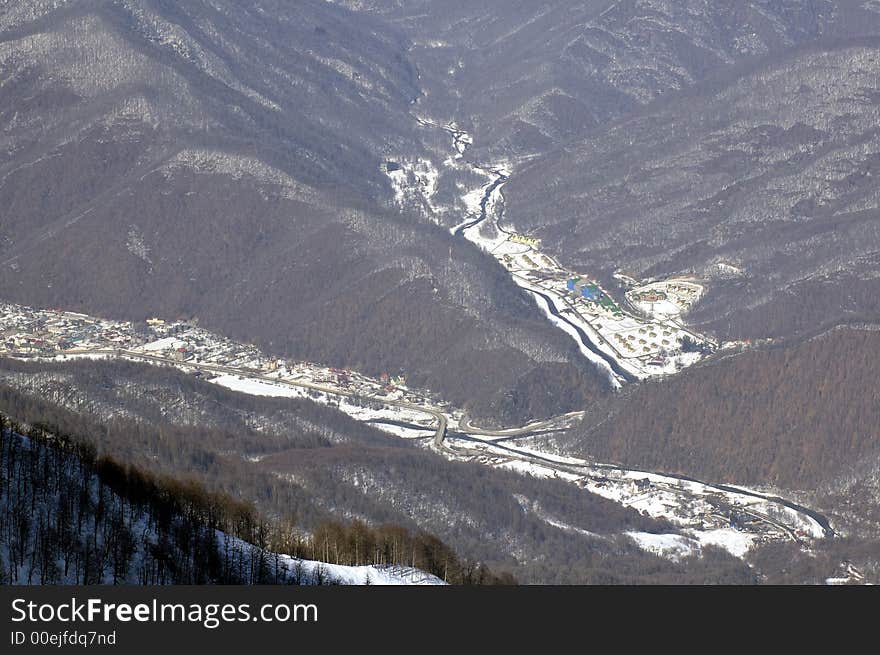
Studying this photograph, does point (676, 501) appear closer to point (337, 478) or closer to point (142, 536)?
point (337, 478)

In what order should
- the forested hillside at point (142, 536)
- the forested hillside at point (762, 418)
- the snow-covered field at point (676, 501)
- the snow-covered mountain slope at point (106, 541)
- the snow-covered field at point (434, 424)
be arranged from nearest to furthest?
the snow-covered mountain slope at point (106, 541) → the forested hillside at point (142, 536) → the snow-covered field at point (676, 501) → the snow-covered field at point (434, 424) → the forested hillside at point (762, 418)

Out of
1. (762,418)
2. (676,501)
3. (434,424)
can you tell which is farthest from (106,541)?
(762,418)

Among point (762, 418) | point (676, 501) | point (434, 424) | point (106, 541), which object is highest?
point (762, 418)

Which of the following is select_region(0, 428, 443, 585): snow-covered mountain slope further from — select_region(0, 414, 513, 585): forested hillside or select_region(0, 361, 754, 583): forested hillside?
select_region(0, 361, 754, 583): forested hillside

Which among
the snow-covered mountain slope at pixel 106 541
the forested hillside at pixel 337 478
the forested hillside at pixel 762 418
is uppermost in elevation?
the forested hillside at pixel 762 418

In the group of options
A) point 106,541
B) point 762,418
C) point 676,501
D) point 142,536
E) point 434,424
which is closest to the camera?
point 106,541

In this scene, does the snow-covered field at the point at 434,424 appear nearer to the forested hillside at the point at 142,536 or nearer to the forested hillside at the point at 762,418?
the forested hillside at the point at 762,418

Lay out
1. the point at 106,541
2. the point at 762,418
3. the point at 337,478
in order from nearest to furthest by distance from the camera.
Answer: the point at 106,541, the point at 337,478, the point at 762,418

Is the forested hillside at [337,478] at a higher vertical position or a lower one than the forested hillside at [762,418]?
lower

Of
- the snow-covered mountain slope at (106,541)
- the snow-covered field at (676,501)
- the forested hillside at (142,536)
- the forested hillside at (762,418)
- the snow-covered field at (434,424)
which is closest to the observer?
the snow-covered mountain slope at (106,541)

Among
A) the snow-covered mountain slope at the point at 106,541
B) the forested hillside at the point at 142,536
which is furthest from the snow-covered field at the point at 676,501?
the snow-covered mountain slope at the point at 106,541

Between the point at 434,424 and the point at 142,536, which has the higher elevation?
the point at 434,424
